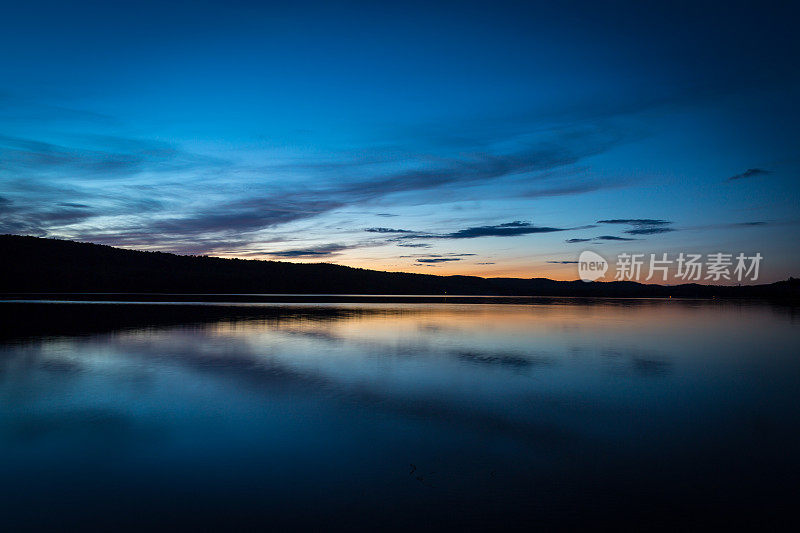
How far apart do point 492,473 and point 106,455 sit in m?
5.35

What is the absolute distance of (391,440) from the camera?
7.54 meters

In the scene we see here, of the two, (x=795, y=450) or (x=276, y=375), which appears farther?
(x=276, y=375)

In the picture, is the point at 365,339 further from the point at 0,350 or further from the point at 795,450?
the point at 795,450

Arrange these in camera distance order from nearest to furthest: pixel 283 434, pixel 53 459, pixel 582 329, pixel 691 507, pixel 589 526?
1. pixel 589 526
2. pixel 691 507
3. pixel 53 459
4. pixel 283 434
5. pixel 582 329

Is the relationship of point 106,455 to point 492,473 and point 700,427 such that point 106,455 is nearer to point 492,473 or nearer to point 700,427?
point 492,473

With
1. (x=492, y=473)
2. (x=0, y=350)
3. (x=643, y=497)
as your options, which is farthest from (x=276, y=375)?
(x=0, y=350)

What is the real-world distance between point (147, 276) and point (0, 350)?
106141mm

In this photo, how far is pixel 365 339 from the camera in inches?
810

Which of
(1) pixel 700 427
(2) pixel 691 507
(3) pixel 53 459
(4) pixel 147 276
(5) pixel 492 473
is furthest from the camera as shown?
(4) pixel 147 276

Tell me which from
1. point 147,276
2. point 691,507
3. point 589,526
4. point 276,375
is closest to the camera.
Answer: point 589,526

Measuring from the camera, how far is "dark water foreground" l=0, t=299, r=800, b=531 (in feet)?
17.2

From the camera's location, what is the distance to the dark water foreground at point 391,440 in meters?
5.23

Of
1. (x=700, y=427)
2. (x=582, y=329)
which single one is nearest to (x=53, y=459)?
(x=700, y=427)

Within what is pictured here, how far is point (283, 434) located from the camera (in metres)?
7.82
